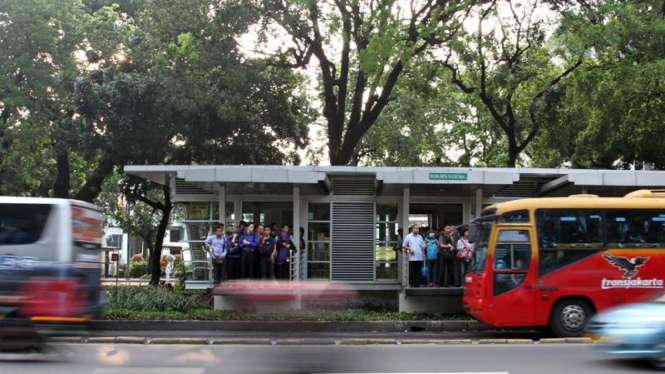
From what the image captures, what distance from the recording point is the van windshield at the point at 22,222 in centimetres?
1069

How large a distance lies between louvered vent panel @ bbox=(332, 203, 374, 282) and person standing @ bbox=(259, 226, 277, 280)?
10.8ft

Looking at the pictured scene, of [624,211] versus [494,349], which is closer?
[494,349]

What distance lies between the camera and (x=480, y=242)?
15070 millimetres

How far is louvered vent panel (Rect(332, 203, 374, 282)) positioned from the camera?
66.5 feet

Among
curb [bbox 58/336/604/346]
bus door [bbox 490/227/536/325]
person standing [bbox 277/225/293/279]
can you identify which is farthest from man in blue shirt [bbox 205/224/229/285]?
bus door [bbox 490/227/536/325]

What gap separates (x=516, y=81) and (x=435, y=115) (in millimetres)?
7686

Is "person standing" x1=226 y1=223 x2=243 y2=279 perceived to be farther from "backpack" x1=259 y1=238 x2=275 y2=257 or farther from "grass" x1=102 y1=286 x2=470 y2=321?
"grass" x1=102 y1=286 x2=470 y2=321

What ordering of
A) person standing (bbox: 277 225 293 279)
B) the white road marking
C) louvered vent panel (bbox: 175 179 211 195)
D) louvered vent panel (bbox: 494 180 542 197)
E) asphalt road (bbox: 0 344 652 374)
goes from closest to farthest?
the white road marking → asphalt road (bbox: 0 344 652 374) → person standing (bbox: 277 225 293 279) → louvered vent panel (bbox: 494 180 542 197) → louvered vent panel (bbox: 175 179 211 195)

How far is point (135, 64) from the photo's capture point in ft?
85.0

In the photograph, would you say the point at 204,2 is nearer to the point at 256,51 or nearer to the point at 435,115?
the point at 256,51

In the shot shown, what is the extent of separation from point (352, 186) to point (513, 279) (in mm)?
7135

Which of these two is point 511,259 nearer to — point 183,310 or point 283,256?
point 283,256

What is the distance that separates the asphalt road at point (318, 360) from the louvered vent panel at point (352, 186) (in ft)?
27.7

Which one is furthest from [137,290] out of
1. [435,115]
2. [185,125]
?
[435,115]
